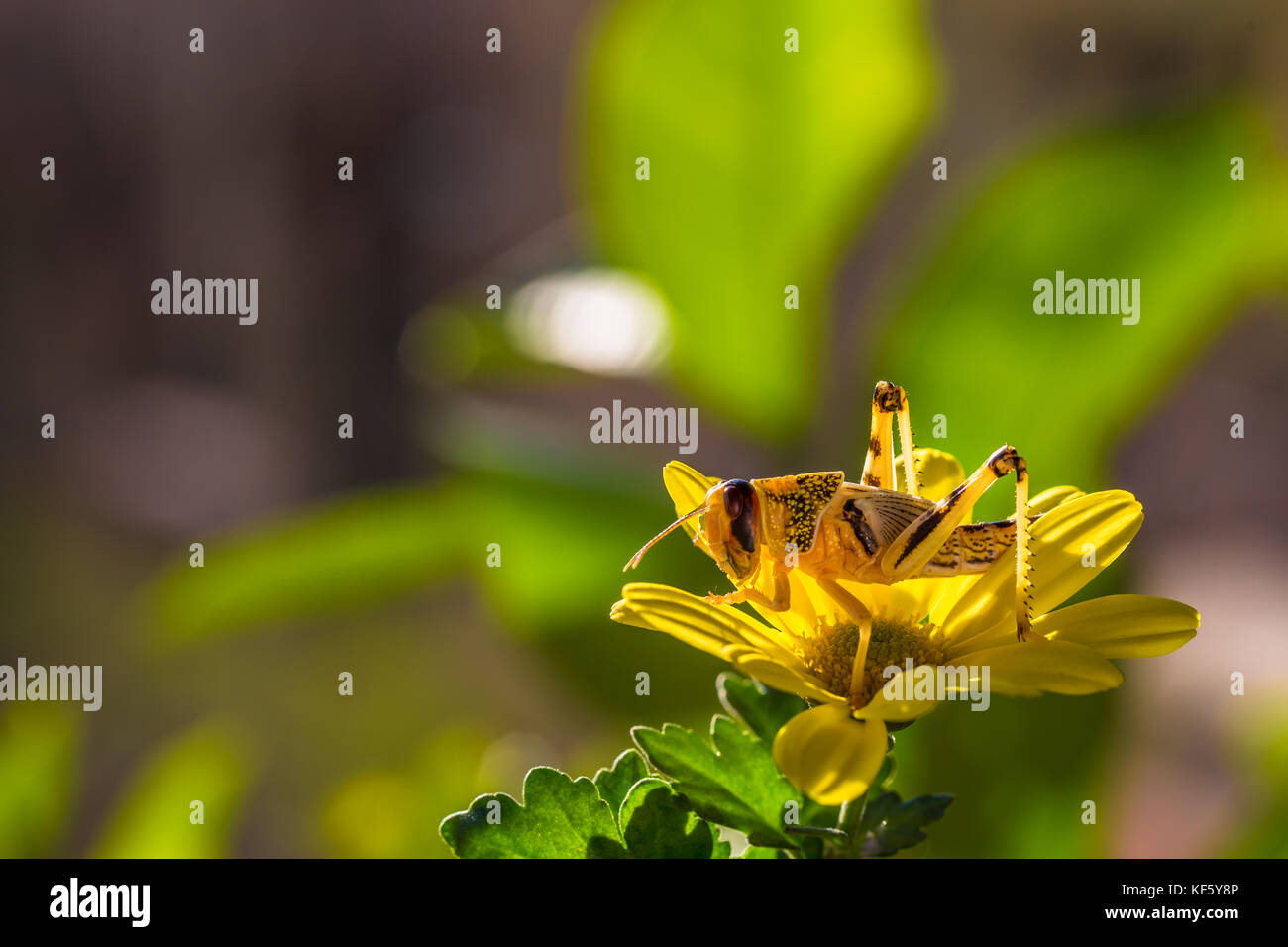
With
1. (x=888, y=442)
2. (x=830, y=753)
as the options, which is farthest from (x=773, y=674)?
(x=888, y=442)

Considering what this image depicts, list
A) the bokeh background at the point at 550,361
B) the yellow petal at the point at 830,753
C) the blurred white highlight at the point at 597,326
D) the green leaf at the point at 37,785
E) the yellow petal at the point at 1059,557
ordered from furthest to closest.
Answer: the blurred white highlight at the point at 597,326
the bokeh background at the point at 550,361
the green leaf at the point at 37,785
the yellow petal at the point at 1059,557
the yellow petal at the point at 830,753

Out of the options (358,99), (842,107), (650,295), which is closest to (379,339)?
(358,99)

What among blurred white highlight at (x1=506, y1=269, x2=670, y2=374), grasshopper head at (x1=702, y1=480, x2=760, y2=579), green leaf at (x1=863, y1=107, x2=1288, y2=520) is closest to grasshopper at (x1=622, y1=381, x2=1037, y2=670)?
grasshopper head at (x1=702, y1=480, x2=760, y2=579)

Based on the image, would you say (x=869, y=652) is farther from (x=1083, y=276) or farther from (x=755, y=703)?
(x=1083, y=276)

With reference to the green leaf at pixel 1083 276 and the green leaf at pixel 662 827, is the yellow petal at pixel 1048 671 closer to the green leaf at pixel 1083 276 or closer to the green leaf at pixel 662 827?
the green leaf at pixel 662 827

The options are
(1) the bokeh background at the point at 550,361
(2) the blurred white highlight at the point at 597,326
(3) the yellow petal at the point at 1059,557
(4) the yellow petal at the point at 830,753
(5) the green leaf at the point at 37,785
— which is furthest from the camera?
(2) the blurred white highlight at the point at 597,326

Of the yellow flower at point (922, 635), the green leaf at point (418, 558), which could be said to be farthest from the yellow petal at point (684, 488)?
the green leaf at point (418, 558)

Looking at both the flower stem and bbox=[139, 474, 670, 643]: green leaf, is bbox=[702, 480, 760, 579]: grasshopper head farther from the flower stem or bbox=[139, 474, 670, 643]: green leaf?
bbox=[139, 474, 670, 643]: green leaf
